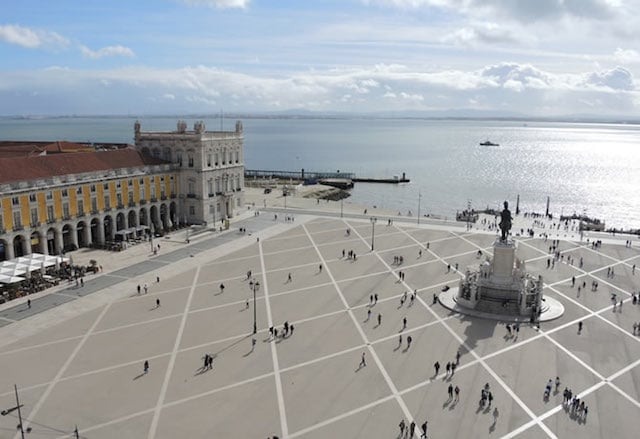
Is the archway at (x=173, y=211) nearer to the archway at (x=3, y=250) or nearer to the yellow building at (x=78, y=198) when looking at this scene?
the yellow building at (x=78, y=198)

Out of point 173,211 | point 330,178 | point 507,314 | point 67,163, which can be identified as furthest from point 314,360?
point 330,178

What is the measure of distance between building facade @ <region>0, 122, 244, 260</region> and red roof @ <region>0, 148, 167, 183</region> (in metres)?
0.08

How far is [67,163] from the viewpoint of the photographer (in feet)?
172

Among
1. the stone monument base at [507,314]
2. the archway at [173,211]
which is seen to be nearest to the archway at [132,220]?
the archway at [173,211]

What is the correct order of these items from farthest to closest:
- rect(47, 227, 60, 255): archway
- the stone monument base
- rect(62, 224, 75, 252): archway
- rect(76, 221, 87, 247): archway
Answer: rect(76, 221, 87, 247): archway → rect(62, 224, 75, 252): archway → rect(47, 227, 60, 255): archway → the stone monument base

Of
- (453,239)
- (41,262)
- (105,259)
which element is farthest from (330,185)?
(41,262)

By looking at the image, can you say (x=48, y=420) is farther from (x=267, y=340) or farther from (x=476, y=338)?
(x=476, y=338)

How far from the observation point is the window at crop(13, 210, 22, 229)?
4478cm

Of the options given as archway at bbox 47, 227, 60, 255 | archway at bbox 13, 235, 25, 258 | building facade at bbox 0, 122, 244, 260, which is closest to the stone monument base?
building facade at bbox 0, 122, 244, 260

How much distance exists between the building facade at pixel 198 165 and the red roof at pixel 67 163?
199cm

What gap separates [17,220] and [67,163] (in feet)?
29.9

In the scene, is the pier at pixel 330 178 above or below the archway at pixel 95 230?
below

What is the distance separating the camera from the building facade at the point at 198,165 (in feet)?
206

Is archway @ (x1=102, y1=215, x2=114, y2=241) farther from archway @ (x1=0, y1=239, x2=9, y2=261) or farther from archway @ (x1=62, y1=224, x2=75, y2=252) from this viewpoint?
archway @ (x1=0, y1=239, x2=9, y2=261)
